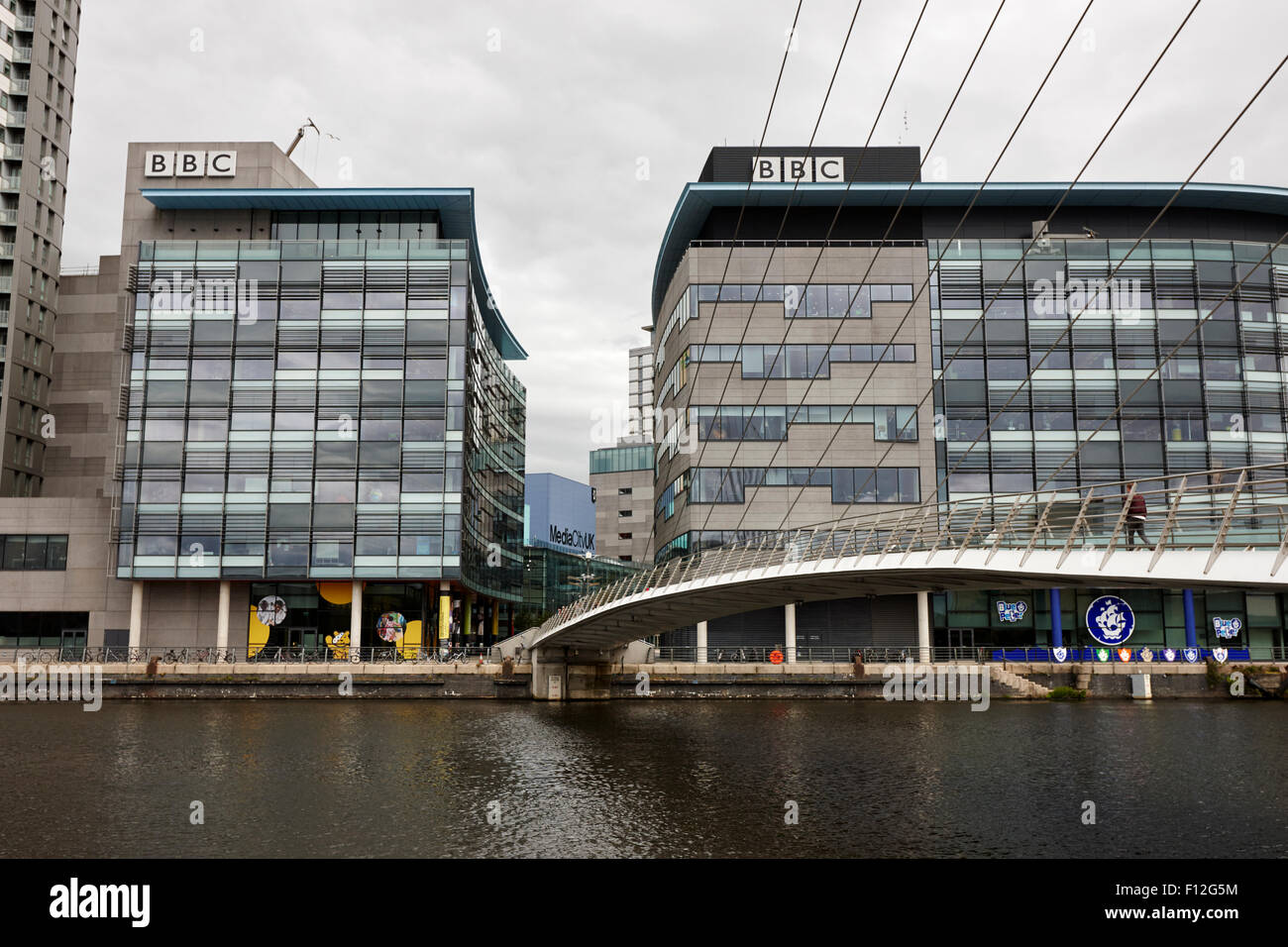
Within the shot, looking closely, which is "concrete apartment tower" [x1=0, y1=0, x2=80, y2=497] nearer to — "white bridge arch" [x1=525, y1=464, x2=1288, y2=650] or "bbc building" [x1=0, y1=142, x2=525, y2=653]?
"bbc building" [x1=0, y1=142, x2=525, y2=653]

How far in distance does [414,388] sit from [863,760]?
36813 millimetres

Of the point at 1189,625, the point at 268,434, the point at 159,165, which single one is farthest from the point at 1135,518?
the point at 159,165

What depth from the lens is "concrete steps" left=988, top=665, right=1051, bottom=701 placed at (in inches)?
1973

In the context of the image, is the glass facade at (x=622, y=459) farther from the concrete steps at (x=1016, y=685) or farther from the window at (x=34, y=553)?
the concrete steps at (x=1016, y=685)

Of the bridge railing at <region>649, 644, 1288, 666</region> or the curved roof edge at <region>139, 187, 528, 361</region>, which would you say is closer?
the bridge railing at <region>649, 644, 1288, 666</region>

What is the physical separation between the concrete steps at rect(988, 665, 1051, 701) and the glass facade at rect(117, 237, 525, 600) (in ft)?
89.6

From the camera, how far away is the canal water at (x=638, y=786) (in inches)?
737

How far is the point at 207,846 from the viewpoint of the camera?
18.0m

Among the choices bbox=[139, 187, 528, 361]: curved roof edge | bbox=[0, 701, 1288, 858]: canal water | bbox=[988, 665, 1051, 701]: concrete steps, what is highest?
bbox=[139, 187, 528, 361]: curved roof edge

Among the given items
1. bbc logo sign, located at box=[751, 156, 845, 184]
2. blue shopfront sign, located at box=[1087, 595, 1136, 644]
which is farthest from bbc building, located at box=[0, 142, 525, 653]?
blue shopfront sign, located at box=[1087, 595, 1136, 644]

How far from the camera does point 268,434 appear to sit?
57.8 m

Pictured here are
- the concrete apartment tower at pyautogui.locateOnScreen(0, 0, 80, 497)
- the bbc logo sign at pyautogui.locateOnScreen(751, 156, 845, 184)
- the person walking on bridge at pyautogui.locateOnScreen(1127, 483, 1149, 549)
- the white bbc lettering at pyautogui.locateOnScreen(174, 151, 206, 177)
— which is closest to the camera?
the person walking on bridge at pyautogui.locateOnScreen(1127, 483, 1149, 549)

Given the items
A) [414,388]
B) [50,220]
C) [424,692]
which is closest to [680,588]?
[424,692]
